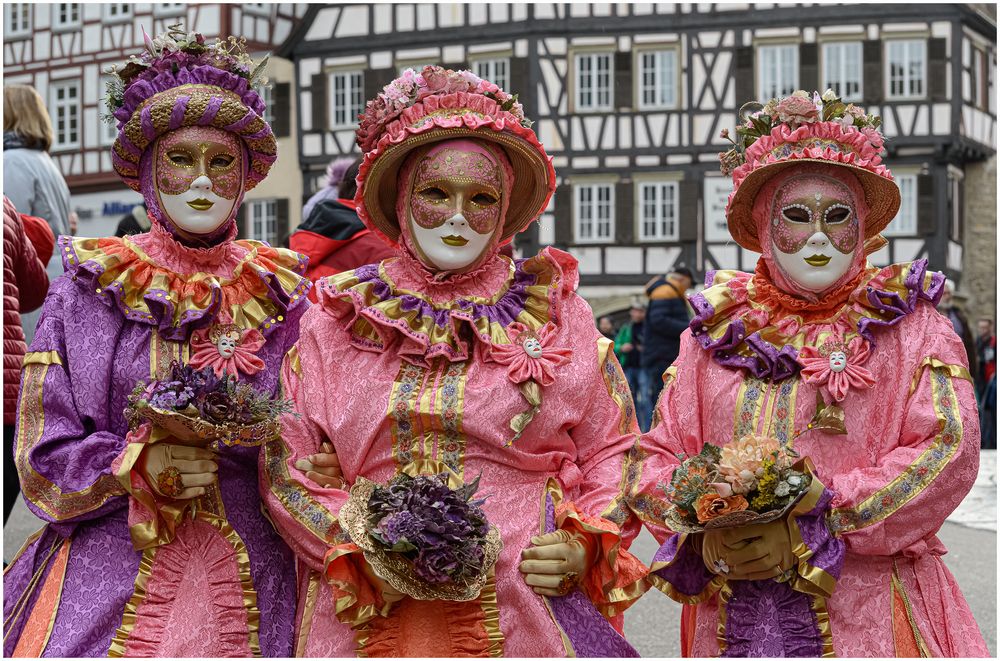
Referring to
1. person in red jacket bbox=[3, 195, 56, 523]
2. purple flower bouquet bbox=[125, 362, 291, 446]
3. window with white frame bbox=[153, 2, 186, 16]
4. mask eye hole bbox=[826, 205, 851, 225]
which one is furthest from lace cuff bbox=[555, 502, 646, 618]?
window with white frame bbox=[153, 2, 186, 16]

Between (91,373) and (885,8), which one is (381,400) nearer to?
(91,373)

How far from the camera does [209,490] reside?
4258 mm

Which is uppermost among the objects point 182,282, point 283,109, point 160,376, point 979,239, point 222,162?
point 283,109

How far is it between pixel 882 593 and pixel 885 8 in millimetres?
22694

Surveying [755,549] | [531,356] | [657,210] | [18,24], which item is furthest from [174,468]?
[18,24]

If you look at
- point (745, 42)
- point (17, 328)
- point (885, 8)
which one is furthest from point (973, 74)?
point (17, 328)

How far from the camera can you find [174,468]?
3994mm

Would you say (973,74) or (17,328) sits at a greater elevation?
(973,74)

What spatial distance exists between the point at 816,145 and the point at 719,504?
128 cm

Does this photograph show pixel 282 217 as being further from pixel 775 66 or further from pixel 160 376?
pixel 160 376

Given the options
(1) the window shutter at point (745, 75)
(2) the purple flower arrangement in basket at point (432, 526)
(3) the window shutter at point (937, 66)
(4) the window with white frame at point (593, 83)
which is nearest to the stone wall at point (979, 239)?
(3) the window shutter at point (937, 66)

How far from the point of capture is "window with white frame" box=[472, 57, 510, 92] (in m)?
26.0

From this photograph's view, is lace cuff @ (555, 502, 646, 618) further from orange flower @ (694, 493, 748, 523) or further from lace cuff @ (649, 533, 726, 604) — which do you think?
orange flower @ (694, 493, 748, 523)

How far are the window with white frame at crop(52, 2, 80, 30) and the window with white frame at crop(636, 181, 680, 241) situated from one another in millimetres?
12552
